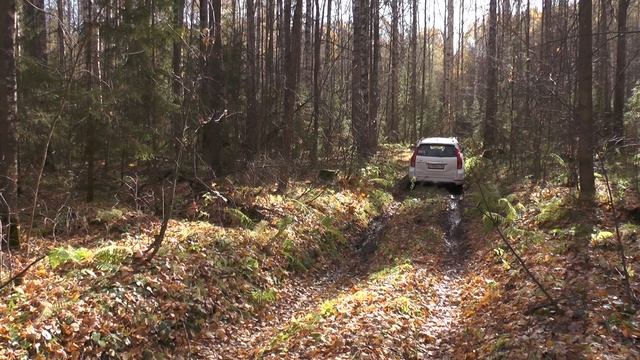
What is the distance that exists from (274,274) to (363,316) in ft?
8.30

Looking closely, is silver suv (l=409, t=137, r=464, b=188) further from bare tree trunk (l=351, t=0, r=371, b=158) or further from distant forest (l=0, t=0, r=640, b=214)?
bare tree trunk (l=351, t=0, r=371, b=158)

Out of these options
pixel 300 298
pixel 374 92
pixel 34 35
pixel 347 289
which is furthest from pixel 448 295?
pixel 374 92

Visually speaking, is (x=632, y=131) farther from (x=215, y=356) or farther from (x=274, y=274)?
(x=215, y=356)

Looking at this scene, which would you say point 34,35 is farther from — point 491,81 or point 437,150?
point 491,81

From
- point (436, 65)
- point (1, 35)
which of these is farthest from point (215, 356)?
point (436, 65)

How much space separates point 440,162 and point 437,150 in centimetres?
39

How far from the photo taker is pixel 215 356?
6.46 meters

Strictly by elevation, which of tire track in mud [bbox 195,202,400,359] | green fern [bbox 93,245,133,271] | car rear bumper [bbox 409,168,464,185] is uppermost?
car rear bumper [bbox 409,168,464,185]

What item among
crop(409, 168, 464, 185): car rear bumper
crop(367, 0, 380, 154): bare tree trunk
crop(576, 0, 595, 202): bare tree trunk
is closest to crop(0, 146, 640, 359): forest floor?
crop(576, 0, 595, 202): bare tree trunk

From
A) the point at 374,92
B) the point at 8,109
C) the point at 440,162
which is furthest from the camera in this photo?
the point at 374,92

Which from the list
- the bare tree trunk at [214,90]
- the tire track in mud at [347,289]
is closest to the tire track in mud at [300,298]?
the tire track in mud at [347,289]

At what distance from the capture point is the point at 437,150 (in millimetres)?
15688

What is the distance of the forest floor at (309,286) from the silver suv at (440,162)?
10.6ft

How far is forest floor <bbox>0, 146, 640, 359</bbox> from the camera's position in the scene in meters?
5.82
